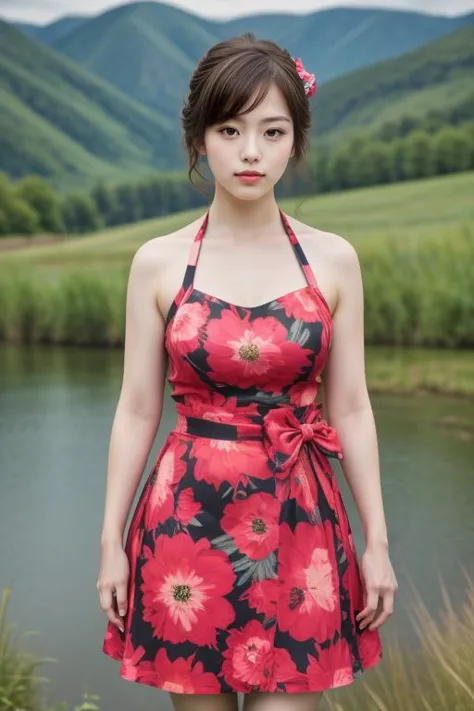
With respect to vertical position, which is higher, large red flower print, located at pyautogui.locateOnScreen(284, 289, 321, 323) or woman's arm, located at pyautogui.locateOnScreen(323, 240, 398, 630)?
large red flower print, located at pyautogui.locateOnScreen(284, 289, 321, 323)

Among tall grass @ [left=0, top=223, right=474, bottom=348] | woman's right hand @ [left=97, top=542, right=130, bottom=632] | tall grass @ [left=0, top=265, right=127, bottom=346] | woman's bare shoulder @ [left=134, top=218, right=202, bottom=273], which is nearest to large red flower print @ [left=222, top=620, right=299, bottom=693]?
woman's right hand @ [left=97, top=542, right=130, bottom=632]

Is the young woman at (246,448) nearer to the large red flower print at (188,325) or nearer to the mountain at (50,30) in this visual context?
the large red flower print at (188,325)

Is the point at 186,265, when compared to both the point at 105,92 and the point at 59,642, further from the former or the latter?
the point at 105,92

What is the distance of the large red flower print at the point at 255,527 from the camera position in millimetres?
1080

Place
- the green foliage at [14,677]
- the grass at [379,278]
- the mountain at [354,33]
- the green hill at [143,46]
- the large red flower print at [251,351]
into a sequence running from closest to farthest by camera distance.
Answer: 1. the large red flower print at [251,351]
2. the green foliage at [14,677]
3. the grass at [379,278]
4. the mountain at [354,33]
5. the green hill at [143,46]

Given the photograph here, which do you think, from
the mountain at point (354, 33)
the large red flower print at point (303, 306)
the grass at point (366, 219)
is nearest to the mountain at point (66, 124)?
the grass at point (366, 219)

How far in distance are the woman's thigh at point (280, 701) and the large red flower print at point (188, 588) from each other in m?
0.07

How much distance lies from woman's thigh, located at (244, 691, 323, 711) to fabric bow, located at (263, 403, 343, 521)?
0.58 ft

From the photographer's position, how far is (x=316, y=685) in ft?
3.55

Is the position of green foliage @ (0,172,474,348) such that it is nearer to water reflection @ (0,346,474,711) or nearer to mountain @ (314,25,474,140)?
water reflection @ (0,346,474,711)

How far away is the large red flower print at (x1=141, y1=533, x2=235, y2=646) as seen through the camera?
109cm

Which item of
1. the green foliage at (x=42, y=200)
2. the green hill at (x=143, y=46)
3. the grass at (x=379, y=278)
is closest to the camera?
the grass at (x=379, y=278)

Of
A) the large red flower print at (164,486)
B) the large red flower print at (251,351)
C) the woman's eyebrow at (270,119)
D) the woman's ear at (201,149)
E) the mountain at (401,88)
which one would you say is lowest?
the large red flower print at (164,486)

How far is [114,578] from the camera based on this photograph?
1128mm
